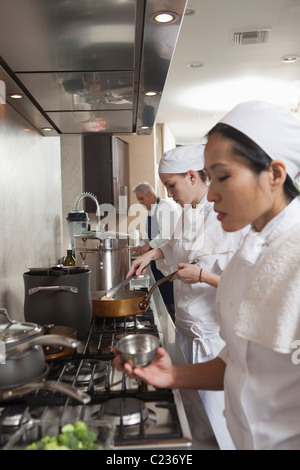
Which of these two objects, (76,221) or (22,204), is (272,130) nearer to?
(22,204)

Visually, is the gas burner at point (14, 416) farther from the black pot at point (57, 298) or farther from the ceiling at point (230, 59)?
the ceiling at point (230, 59)

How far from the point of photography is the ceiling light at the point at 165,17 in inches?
39.4

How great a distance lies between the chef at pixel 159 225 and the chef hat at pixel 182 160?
1.23m

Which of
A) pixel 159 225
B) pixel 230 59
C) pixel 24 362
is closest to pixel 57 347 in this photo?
pixel 24 362

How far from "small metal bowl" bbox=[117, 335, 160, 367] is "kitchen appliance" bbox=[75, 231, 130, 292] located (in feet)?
3.61

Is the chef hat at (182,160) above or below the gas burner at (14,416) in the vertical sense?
above

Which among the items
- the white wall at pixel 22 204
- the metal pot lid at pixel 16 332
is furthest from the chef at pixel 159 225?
the metal pot lid at pixel 16 332

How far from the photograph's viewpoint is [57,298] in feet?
4.45

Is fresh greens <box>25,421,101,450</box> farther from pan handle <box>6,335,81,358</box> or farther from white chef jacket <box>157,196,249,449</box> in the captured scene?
white chef jacket <box>157,196,249,449</box>

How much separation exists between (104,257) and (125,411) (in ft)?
4.40

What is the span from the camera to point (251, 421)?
91 cm

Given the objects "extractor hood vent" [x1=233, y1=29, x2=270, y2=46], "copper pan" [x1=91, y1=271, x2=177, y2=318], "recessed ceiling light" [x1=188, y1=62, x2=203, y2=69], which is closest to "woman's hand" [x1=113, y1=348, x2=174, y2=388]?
"copper pan" [x1=91, y1=271, x2=177, y2=318]

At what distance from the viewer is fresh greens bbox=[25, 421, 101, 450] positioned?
0.70 meters
